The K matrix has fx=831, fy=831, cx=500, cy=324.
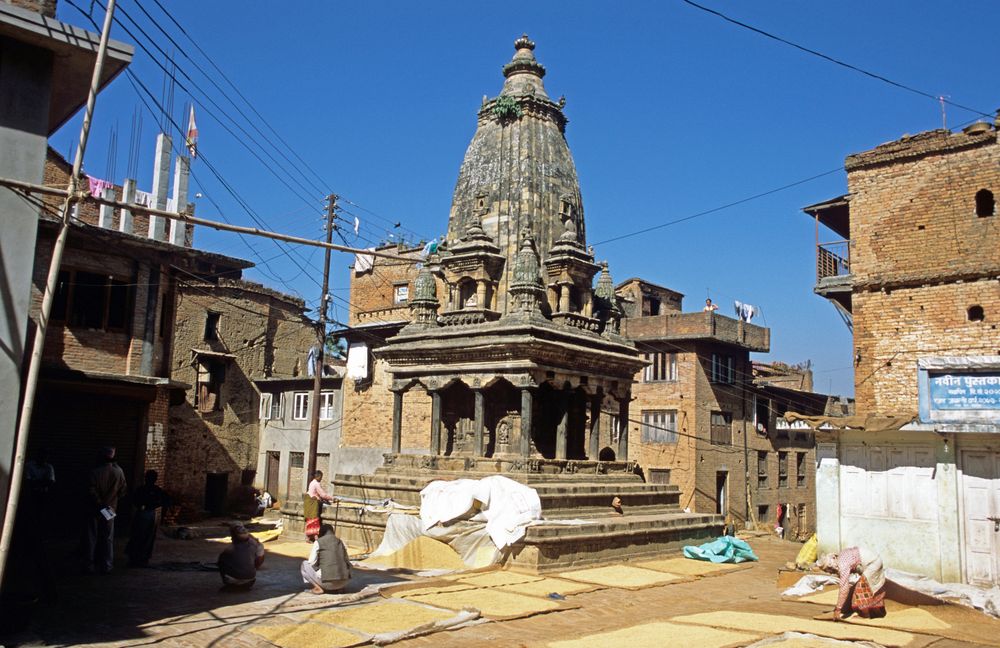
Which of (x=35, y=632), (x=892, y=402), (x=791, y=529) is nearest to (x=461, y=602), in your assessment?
(x=35, y=632)

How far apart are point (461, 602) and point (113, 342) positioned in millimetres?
15976

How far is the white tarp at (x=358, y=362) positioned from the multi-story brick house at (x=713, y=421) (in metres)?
12.5

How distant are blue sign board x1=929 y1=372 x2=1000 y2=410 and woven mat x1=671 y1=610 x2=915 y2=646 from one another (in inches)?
250

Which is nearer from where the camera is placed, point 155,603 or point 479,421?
point 155,603

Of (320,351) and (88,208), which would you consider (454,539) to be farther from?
(88,208)

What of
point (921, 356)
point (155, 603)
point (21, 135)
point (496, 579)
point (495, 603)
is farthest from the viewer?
point (921, 356)

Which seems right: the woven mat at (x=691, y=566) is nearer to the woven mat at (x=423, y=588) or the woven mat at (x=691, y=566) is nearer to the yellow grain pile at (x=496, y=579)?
the yellow grain pile at (x=496, y=579)

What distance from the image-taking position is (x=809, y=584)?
15.2m

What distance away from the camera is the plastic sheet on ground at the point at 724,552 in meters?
19.9

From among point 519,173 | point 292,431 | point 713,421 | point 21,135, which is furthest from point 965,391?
point 292,431

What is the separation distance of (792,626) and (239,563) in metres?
8.13

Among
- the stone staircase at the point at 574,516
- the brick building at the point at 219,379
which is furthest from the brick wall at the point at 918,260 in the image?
the brick building at the point at 219,379

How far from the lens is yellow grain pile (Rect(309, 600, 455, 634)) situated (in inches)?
422

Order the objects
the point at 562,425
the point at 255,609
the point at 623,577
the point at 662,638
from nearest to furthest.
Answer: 1. the point at 662,638
2. the point at 255,609
3. the point at 623,577
4. the point at 562,425
